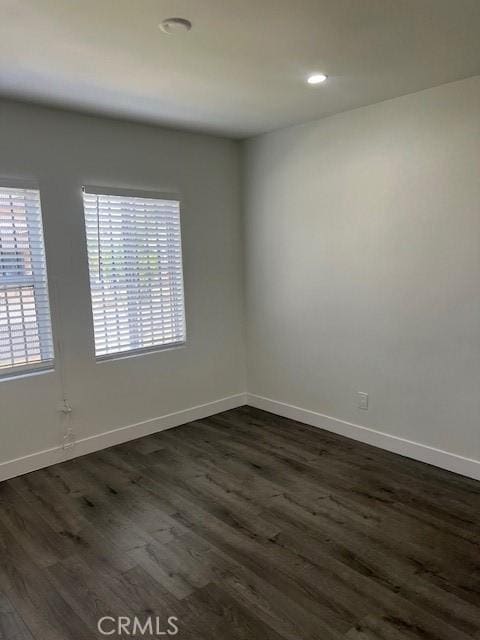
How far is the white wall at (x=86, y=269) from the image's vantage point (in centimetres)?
318

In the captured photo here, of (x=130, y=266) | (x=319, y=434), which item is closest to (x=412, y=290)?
(x=319, y=434)

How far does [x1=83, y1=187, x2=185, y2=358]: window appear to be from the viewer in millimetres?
3482

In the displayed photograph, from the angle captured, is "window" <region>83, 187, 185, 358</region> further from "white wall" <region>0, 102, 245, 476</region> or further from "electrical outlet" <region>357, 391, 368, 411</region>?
"electrical outlet" <region>357, 391, 368, 411</region>

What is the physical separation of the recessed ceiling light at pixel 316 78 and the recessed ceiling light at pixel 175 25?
35.7 inches

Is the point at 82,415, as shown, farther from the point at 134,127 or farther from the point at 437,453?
the point at 437,453

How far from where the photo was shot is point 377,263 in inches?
133

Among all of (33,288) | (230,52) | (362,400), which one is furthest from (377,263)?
(33,288)

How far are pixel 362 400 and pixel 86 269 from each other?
232cm

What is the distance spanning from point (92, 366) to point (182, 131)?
2051 millimetres

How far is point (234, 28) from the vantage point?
2.06 m

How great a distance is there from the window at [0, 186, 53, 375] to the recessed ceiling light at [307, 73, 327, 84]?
1923mm

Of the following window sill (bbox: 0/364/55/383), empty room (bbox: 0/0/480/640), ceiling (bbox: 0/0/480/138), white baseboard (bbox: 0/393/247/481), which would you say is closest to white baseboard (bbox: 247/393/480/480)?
empty room (bbox: 0/0/480/640)

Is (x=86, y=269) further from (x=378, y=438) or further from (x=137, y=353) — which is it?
(x=378, y=438)

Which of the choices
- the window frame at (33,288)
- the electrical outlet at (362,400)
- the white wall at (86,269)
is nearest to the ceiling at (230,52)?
the white wall at (86,269)
